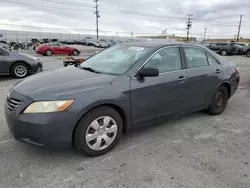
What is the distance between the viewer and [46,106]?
8.00 ft

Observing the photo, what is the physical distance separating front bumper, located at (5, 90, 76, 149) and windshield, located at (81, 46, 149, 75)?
40.6 inches

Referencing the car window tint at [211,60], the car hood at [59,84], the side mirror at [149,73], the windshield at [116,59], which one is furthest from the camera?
the car window tint at [211,60]

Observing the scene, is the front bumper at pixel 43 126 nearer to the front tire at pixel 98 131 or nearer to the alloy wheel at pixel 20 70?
the front tire at pixel 98 131

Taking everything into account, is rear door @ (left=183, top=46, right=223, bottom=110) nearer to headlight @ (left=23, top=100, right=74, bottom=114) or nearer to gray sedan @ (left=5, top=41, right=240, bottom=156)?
gray sedan @ (left=5, top=41, right=240, bottom=156)

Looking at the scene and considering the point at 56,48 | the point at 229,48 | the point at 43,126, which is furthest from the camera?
the point at 229,48

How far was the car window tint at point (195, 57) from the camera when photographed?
3730 millimetres

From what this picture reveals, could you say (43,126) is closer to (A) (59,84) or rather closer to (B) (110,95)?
(A) (59,84)

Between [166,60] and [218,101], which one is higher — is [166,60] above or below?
above

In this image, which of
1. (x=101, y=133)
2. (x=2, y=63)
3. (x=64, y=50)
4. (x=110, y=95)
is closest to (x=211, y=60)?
(x=110, y=95)

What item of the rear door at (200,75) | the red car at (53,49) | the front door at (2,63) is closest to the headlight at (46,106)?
the rear door at (200,75)

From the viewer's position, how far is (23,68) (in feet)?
26.5

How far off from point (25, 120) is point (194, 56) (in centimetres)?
294

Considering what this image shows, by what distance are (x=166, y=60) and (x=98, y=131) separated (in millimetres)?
1589

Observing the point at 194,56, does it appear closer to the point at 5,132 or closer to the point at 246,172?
the point at 246,172
